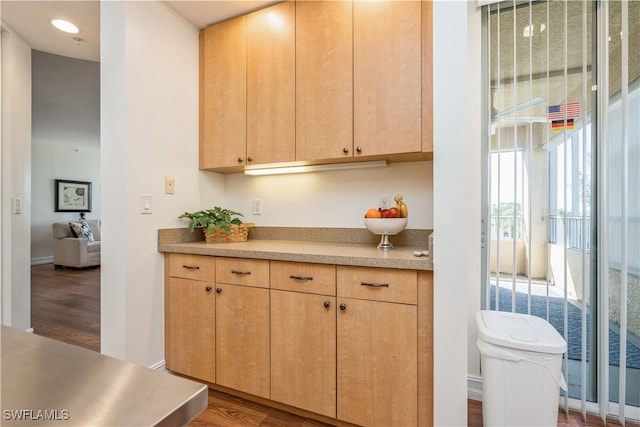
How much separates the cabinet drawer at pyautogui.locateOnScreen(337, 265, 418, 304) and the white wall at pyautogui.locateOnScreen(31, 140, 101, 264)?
6.39 meters

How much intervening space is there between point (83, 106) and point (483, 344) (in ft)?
18.5

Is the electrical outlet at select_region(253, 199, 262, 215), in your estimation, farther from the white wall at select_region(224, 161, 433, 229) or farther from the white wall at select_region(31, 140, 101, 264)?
the white wall at select_region(31, 140, 101, 264)

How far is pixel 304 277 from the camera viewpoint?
1564 mm

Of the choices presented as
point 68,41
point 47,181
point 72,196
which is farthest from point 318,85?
point 72,196

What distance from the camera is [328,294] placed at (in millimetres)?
1515

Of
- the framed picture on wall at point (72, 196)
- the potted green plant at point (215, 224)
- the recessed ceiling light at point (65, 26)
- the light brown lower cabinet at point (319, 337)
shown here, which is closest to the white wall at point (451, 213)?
the light brown lower cabinet at point (319, 337)

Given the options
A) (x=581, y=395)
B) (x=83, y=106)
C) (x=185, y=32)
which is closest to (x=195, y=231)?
(x=185, y=32)

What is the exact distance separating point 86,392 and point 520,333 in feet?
4.97

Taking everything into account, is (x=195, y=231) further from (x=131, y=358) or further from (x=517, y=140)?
(x=517, y=140)

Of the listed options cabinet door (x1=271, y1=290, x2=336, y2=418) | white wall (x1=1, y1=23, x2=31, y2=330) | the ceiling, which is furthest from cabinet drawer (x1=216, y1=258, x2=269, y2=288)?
white wall (x1=1, y1=23, x2=31, y2=330)

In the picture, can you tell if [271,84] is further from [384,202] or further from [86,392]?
[86,392]

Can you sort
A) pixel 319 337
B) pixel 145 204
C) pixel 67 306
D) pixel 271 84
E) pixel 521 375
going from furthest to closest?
pixel 67 306, pixel 271 84, pixel 145 204, pixel 319 337, pixel 521 375

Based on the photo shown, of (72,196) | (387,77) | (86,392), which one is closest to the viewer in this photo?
(86,392)

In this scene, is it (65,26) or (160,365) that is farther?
(65,26)
